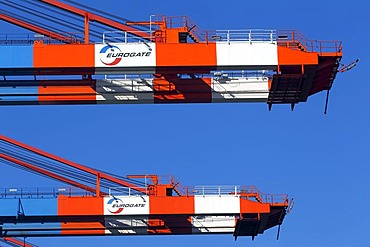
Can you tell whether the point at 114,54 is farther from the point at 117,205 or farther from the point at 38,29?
the point at 117,205

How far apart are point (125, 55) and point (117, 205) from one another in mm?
6151

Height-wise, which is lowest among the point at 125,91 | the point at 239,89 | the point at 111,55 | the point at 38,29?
the point at 239,89

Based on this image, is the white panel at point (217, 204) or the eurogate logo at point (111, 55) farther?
the white panel at point (217, 204)

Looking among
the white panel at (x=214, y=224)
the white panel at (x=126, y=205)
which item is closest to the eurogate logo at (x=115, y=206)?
the white panel at (x=126, y=205)

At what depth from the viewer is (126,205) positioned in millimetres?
34844

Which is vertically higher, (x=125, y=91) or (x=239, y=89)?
(x=125, y=91)

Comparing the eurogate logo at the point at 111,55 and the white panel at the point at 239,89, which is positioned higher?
the eurogate logo at the point at 111,55

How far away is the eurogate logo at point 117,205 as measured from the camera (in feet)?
114

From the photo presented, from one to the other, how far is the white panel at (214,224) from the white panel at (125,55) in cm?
812

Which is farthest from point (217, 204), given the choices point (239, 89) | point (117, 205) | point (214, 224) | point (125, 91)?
point (125, 91)

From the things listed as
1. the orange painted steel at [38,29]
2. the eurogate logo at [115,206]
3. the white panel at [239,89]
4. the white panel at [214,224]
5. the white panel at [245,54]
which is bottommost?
the white panel at [214,224]

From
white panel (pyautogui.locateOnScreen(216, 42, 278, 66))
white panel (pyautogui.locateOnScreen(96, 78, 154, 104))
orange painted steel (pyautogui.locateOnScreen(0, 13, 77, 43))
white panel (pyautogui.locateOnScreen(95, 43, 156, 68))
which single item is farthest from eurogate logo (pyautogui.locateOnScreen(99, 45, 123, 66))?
white panel (pyautogui.locateOnScreen(216, 42, 278, 66))

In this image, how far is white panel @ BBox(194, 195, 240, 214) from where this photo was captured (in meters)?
34.7

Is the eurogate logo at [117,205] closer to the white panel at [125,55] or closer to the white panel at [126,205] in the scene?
the white panel at [126,205]
